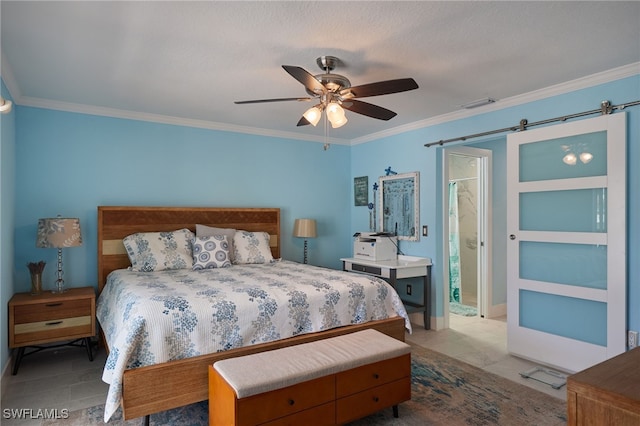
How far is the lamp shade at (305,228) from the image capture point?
15.9 ft

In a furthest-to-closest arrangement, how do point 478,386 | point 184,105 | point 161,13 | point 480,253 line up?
point 480,253
point 184,105
point 478,386
point 161,13

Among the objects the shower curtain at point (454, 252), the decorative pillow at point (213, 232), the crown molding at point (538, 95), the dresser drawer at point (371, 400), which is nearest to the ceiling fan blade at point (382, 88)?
the crown molding at point (538, 95)

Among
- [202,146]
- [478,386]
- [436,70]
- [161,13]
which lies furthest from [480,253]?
[161,13]

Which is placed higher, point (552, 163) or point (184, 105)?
point (184, 105)

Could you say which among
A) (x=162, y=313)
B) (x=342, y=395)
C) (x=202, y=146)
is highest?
(x=202, y=146)

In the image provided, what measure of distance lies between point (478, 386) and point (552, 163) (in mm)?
1956

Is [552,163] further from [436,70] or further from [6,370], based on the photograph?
[6,370]

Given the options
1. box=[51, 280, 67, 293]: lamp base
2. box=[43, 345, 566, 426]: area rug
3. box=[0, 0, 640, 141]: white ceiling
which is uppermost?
box=[0, 0, 640, 141]: white ceiling

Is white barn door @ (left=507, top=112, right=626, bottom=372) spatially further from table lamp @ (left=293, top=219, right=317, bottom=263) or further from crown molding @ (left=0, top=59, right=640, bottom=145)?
table lamp @ (left=293, top=219, right=317, bottom=263)

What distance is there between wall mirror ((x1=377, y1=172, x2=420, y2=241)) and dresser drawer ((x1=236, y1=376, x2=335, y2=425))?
2.71m

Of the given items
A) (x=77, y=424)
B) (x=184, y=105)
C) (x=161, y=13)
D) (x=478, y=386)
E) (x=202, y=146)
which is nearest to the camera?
(x=161, y=13)

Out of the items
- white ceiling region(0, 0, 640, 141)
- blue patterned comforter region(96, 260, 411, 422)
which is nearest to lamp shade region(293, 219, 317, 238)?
blue patterned comforter region(96, 260, 411, 422)

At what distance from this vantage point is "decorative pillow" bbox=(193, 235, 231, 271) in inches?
147

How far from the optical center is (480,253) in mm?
4914
